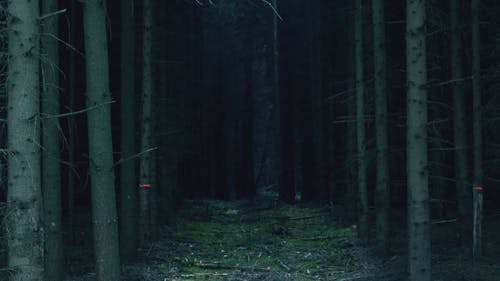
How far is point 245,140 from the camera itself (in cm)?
4031

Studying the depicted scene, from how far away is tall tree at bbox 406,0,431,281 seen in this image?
32.7 ft

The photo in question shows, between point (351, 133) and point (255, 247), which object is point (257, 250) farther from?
point (351, 133)

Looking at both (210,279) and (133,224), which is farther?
(133,224)

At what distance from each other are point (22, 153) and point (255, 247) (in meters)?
12.3

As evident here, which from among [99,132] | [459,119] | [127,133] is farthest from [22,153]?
[459,119]

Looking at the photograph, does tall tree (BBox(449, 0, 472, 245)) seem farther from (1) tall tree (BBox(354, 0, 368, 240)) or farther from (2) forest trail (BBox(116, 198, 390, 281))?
(1) tall tree (BBox(354, 0, 368, 240))

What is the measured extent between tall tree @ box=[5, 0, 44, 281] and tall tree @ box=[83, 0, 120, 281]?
2264 millimetres

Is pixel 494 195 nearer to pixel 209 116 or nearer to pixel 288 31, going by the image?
pixel 288 31

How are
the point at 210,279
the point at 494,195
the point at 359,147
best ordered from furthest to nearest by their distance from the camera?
the point at 494,195, the point at 359,147, the point at 210,279

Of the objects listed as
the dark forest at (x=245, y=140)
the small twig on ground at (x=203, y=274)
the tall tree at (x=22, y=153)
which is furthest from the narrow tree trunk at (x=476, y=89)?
the tall tree at (x=22, y=153)

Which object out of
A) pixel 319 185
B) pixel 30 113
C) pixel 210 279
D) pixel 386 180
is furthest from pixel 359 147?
pixel 319 185

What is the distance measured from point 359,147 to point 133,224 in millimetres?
6737

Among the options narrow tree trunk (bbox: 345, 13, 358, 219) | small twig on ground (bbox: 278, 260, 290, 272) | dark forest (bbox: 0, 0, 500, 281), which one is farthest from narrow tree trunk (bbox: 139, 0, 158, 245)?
narrow tree trunk (bbox: 345, 13, 358, 219)

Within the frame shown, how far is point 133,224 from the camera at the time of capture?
15.2m
